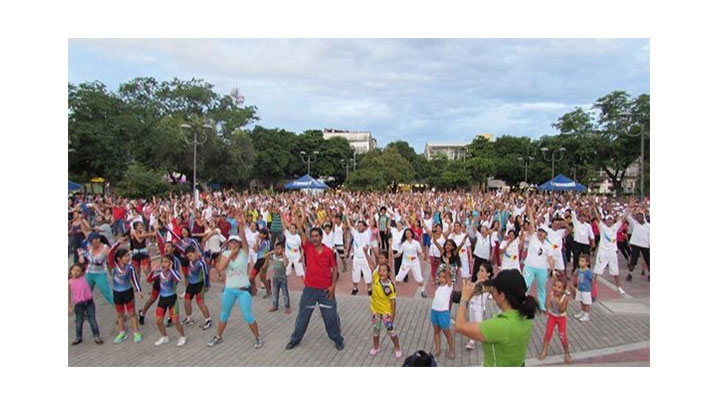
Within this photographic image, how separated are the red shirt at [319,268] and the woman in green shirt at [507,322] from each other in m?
3.06

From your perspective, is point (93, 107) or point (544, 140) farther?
point (544, 140)

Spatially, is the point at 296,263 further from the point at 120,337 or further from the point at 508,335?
the point at 508,335

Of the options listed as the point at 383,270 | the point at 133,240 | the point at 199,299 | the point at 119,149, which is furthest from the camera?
the point at 119,149

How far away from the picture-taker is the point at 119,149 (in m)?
34.7

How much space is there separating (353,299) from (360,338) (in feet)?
7.21

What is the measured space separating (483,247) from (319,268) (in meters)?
4.08

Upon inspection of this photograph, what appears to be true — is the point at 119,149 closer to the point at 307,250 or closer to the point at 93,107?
the point at 93,107

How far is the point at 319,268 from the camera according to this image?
6.15 meters

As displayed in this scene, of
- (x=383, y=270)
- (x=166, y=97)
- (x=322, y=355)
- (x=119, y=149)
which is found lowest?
(x=322, y=355)

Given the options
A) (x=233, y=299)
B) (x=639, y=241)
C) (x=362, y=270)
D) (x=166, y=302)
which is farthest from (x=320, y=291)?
(x=639, y=241)

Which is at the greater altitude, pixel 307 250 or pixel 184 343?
pixel 307 250

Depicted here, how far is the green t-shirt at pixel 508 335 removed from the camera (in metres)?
3.25

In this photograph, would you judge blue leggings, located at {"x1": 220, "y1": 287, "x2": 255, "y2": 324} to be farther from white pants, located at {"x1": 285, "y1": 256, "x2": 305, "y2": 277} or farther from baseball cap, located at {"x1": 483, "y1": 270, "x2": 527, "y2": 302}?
baseball cap, located at {"x1": 483, "y1": 270, "x2": 527, "y2": 302}

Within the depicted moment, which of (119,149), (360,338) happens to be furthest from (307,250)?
(119,149)
